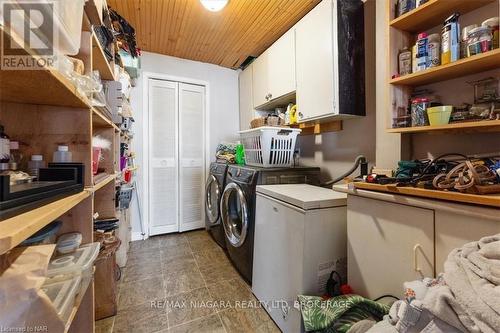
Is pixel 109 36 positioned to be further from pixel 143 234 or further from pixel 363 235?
pixel 143 234

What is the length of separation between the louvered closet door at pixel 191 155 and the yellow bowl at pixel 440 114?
262 centimetres

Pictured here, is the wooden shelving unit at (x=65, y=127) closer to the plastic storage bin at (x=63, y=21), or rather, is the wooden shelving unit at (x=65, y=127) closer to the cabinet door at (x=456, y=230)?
the plastic storage bin at (x=63, y=21)

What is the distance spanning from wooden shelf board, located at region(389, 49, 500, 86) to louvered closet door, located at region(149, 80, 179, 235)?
2533mm

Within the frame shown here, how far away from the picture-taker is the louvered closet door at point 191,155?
120 inches

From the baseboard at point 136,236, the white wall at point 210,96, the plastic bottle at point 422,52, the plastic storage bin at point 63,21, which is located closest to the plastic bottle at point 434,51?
the plastic bottle at point 422,52

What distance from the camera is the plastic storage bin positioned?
1.52 feet

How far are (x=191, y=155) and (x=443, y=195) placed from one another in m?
2.76

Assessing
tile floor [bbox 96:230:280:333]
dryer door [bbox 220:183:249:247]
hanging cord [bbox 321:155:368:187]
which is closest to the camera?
tile floor [bbox 96:230:280:333]

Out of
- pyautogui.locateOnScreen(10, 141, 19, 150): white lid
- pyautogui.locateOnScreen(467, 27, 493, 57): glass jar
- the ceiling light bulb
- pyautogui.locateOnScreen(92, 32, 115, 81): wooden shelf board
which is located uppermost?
the ceiling light bulb

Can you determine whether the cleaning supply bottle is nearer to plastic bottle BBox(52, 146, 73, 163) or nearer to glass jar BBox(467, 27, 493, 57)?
plastic bottle BBox(52, 146, 73, 163)

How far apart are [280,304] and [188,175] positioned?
214 cm

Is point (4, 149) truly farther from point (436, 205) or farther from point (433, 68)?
point (433, 68)

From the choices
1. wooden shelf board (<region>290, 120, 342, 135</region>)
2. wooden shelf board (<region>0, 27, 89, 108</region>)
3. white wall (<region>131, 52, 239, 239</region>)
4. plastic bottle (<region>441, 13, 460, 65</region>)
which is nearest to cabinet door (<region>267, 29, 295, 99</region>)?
wooden shelf board (<region>290, 120, 342, 135</region>)

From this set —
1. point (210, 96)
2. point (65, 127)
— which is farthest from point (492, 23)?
point (210, 96)
